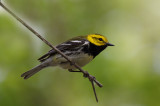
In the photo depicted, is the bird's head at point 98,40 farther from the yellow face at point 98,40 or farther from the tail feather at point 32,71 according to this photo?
the tail feather at point 32,71

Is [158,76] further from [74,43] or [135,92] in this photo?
[74,43]

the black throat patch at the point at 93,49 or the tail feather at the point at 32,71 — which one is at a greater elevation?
the black throat patch at the point at 93,49

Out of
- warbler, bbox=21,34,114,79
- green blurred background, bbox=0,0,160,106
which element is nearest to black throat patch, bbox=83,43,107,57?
warbler, bbox=21,34,114,79

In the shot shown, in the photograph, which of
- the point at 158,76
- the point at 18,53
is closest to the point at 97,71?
the point at 158,76

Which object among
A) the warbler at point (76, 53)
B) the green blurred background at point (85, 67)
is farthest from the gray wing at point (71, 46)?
Result: the green blurred background at point (85, 67)

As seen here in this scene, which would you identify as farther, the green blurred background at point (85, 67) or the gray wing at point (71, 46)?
the gray wing at point (71, 46)

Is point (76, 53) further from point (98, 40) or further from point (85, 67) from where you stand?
point (98, 40)
